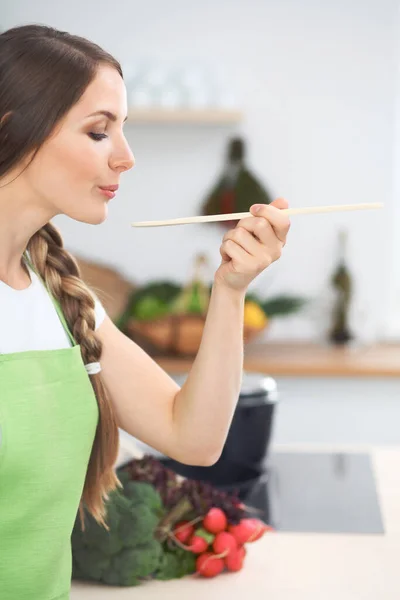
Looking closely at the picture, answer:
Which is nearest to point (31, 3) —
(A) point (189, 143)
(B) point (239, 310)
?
(A) point (189, 143)

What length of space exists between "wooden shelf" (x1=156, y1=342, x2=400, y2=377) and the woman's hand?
6.34 ft

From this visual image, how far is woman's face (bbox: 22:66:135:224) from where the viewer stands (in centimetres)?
98

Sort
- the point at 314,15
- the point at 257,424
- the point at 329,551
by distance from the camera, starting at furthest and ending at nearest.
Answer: the point at 314,15
the point at 257,424
the point at 329,551

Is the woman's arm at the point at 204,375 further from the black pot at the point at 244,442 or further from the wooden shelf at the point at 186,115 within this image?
the wooden shelf at the point at 186,115

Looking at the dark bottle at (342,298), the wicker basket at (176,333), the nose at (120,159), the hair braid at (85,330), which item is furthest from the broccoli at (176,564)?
the dark bottle at (342,298)

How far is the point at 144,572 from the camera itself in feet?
3.94

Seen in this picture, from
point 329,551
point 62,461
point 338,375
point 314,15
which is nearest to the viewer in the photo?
point 62,461

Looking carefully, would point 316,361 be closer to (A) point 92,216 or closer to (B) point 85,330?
(B) point 85,330

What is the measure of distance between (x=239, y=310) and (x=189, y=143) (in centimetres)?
253

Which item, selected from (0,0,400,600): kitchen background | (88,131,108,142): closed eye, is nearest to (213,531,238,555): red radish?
(88,131,108,142): closed eye

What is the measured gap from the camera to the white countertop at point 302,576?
3.87 ft

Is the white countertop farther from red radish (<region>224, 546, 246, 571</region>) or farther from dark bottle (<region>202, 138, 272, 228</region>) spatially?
dark bottle (<region>202, 138, 272, 228</region>)

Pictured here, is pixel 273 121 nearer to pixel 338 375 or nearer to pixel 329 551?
pixel 338 375

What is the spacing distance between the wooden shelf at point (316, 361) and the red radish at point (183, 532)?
5.56 feet
